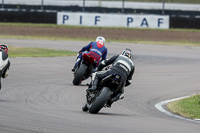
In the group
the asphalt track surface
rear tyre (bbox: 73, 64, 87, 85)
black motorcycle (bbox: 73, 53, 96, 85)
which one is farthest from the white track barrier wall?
rear tyre (bbox: 73, 64, 87, 85)

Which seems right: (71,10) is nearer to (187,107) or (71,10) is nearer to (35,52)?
(35,52)

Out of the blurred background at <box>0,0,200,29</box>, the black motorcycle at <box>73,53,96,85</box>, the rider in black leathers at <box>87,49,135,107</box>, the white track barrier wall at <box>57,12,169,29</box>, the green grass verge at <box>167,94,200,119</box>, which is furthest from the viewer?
the blurred background at <box>0,0,200,29</box>

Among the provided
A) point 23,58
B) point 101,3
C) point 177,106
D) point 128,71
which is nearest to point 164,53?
point 23,58

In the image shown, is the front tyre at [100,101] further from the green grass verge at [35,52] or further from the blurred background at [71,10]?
the blurred background at [71,10]

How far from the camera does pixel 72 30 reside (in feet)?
128

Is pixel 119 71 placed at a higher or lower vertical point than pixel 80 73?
higher

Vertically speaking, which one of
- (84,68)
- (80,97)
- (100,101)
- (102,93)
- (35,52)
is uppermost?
(102,93)

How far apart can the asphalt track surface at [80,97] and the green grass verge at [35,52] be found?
1.44 metres

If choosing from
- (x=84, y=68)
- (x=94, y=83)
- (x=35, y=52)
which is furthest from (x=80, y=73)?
(x=35, y=52)

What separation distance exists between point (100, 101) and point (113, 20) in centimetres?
2885

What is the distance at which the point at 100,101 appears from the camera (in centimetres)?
1030

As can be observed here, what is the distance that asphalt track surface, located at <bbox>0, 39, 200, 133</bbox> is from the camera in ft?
28.1

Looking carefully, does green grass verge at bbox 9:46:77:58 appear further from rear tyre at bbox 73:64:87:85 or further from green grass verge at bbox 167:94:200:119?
green grass verge at bbox 167:94:200:119

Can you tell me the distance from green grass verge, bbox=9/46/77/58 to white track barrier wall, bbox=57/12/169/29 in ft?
34.6
